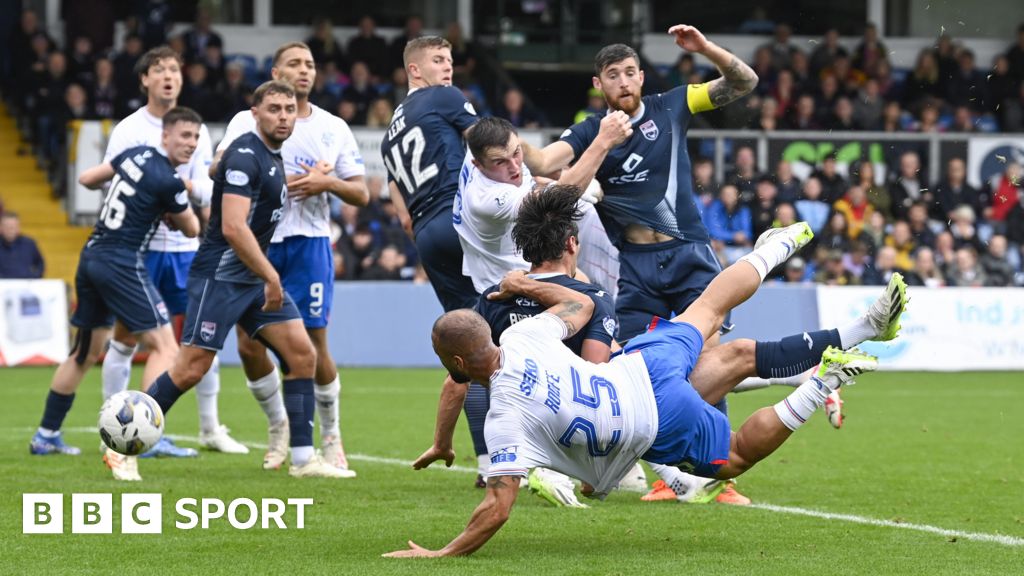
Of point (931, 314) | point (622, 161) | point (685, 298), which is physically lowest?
point (931, 314)

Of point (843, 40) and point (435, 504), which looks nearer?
point (435, 504)

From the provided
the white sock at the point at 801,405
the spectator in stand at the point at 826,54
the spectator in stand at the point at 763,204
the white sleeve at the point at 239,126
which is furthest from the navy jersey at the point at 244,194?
the spectator in stand at the point at 826,54

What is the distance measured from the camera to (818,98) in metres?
24.3

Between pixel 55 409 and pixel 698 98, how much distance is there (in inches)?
186

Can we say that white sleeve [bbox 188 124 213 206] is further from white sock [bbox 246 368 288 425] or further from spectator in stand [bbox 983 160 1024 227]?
spectator in stand [bbox 983 160 1024 227]

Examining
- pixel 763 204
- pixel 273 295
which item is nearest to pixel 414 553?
pixel 273 295

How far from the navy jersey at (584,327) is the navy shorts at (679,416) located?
30cm

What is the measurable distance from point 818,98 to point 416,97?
1658 centimetres

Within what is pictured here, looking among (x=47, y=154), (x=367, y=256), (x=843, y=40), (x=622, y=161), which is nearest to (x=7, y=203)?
(x=47, y=154)

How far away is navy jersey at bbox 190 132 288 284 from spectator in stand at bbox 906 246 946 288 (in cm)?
1224

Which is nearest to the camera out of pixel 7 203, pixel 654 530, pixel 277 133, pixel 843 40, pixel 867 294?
pixel 654 530

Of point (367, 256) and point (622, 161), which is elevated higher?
point (622, 161)

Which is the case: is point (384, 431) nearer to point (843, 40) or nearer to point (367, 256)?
point (367, 256)

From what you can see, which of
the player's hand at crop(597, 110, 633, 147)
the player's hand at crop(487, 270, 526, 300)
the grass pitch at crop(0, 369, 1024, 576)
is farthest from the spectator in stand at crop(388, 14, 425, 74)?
the player's hand at crop(487, 270, 526, 300)
